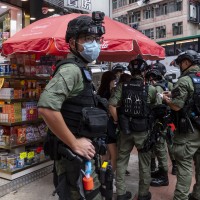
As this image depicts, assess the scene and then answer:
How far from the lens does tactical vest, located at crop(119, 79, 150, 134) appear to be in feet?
11.3

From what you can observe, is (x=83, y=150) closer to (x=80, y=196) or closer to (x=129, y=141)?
(x=80, y=196)

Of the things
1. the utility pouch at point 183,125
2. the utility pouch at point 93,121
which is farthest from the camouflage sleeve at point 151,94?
the utility pouch at point 93,121

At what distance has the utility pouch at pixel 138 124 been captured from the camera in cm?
345

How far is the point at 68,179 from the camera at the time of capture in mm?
1989

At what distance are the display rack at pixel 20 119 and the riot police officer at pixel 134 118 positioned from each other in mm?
1449

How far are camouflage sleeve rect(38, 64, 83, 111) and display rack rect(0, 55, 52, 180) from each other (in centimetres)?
239

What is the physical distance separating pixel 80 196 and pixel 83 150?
393 mm

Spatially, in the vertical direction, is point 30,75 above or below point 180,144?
above

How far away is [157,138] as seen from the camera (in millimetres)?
3926

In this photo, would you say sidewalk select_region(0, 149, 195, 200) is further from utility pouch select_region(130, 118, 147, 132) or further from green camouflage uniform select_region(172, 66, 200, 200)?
utility pouch select_region(130, 118, 147, 132)

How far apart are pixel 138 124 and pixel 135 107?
A: 23 cm

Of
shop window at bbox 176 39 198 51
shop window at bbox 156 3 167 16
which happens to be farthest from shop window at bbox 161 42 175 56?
shop window at bbox 156 3 167 16

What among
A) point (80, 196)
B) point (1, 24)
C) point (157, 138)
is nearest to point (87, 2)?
point (1, 24)

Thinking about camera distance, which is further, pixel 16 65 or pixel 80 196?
pixel 16 65
